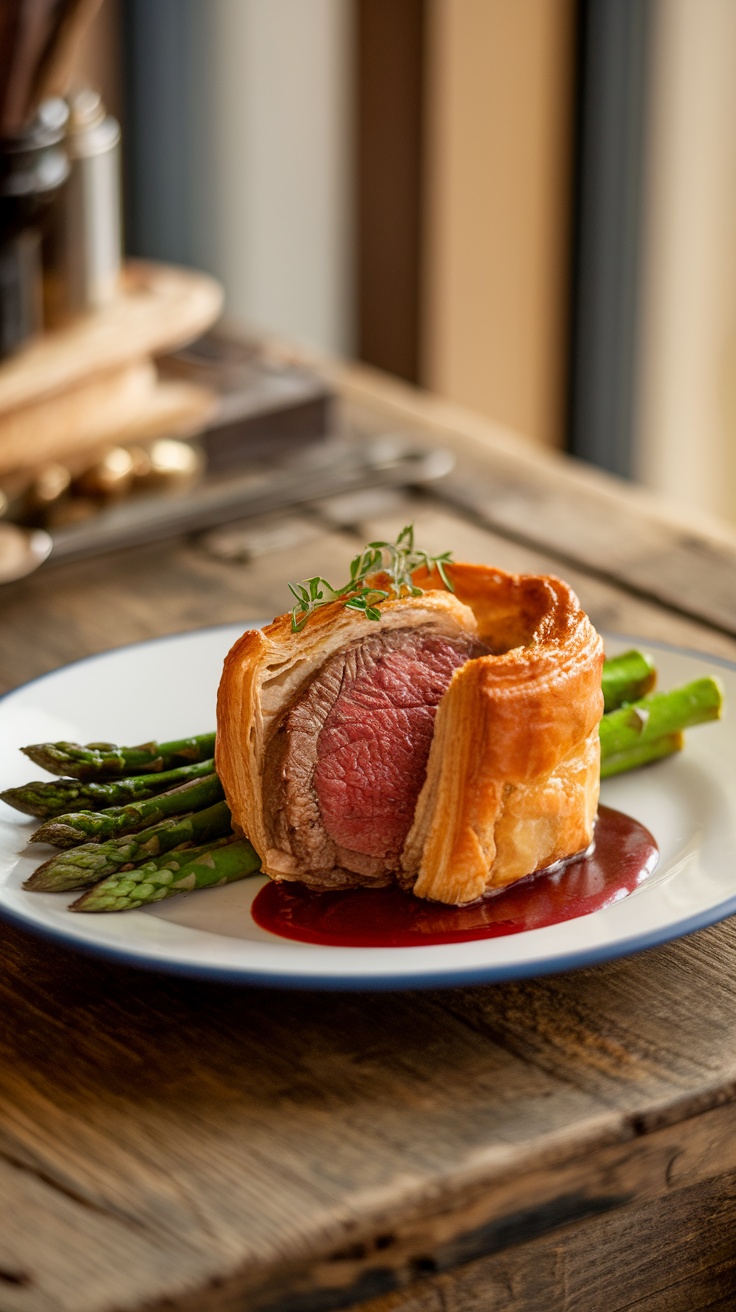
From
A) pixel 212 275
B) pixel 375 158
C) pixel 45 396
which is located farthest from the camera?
pixel 212 275

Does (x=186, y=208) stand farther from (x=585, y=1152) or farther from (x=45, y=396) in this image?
(x=585, y=1152)

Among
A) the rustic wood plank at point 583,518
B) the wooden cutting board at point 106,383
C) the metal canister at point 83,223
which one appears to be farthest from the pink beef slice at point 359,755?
the metal canister at point 83,223

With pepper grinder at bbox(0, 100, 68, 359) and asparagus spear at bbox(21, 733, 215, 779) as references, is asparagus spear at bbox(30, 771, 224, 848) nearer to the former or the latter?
asparagus spear at bbox(21, 733, 215, 779)

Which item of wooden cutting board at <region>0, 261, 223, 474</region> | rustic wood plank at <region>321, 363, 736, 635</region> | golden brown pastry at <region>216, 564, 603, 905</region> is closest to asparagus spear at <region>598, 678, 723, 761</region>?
golden brown pastry at <region>216, 564, 603, 905</region>

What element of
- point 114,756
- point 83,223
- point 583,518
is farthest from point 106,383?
point 114,756

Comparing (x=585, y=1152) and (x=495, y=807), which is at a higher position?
(x=495, y=807)

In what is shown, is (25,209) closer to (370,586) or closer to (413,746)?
(370,586)

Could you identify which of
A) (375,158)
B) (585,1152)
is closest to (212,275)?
(375,158)
